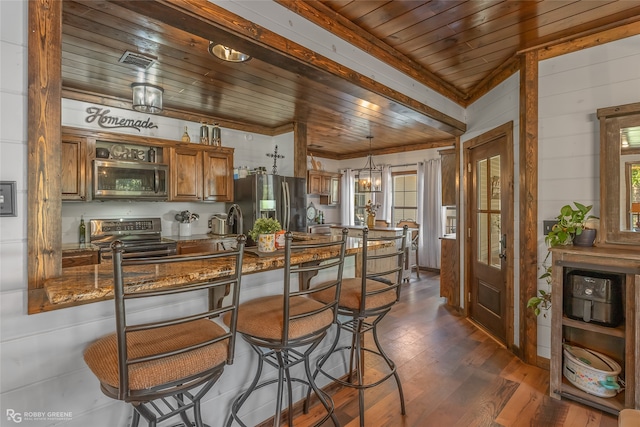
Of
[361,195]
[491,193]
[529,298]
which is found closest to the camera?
[529,298]

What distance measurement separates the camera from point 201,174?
13.9 feet

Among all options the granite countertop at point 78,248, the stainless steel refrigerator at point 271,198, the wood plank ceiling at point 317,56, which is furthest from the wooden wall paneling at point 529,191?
the granite countertop at point 78,248

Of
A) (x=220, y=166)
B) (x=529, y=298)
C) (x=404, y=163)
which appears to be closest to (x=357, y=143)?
(x=404, y=163)

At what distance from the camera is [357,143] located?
21.2ft

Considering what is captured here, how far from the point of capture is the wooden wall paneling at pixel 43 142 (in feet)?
3.85

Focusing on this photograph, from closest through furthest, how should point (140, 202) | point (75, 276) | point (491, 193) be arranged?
point (75, 276)
point (491, 193)
point (140, 202)

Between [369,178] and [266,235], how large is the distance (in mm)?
5013

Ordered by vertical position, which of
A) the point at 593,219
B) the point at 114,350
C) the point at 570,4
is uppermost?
the point at 570,4

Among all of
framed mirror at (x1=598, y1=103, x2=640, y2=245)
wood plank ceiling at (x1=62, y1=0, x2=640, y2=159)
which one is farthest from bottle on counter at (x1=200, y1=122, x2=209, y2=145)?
framed mirror at (x1=598, y1=103, x2=640, y2=245)

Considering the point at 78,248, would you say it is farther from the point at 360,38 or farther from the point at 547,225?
the point at 547,225

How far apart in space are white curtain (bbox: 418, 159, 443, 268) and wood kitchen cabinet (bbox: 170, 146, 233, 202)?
3.93 meters

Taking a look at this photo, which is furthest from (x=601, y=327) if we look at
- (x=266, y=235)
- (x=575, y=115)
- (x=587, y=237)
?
(x=266, y=235)

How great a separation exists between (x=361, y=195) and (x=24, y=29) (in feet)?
22.3

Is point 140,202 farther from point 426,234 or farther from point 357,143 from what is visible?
point 426,234
